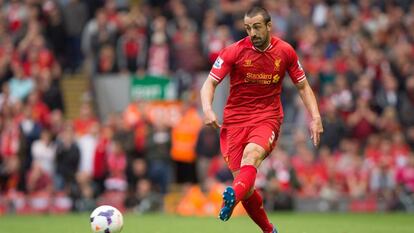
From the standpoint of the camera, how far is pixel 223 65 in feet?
41.7

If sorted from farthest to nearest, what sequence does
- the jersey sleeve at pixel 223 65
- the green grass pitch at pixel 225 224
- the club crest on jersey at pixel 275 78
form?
the green grass pitch at pixel 225 224 < the club crest on jersey at pixel 275 78 < the jersey sleeve at pixel 223 65

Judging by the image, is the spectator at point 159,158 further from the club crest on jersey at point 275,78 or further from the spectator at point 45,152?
the club crest on jersey at point 275,78

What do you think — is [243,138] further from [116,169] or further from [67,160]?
[67,160]

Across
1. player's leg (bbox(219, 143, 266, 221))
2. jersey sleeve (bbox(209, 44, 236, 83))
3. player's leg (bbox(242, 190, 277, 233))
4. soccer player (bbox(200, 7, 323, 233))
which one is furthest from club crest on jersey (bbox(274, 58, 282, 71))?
player's leg (bbox(242, 190, 277, 233))

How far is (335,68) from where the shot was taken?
26.5 meters

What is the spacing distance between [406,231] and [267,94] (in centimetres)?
428

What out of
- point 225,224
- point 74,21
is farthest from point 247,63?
point 74,21

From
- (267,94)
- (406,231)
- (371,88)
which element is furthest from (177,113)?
(267,94)

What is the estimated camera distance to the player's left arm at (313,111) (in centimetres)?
1264

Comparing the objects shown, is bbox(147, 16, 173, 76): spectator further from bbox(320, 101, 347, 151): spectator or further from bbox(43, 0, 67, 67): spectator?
bbox(320, 101, 347, 151): spectator

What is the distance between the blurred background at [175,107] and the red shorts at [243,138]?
33.4 feet

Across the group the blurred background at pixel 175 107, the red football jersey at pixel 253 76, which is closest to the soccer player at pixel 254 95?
the red football jersey at pixel 253 76

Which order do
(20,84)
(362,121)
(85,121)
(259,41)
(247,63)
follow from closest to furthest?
(259,41) → (247,63) → (362,121) → (85,121) → (20,84)

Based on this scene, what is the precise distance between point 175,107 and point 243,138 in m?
13.2
